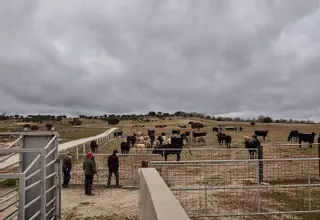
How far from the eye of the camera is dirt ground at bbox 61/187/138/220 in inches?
399

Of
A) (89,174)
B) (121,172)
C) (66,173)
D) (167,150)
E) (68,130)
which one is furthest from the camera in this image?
(68,130)

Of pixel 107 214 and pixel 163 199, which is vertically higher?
pixel 163 199

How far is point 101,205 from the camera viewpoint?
11.4 m

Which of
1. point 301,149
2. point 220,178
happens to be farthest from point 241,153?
point 220,178

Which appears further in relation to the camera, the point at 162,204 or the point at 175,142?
the point at 175,142

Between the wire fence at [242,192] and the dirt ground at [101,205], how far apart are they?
1430mm

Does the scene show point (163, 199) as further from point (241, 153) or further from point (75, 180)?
point (241, 153)

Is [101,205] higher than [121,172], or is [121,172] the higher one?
[121,172]

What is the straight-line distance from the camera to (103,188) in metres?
14.3

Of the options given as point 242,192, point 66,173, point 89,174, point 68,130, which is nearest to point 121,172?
point 66,173

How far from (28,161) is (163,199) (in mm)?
4758

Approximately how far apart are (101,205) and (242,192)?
431 centimetres

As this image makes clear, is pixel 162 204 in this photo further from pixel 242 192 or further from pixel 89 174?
pixel 89 174

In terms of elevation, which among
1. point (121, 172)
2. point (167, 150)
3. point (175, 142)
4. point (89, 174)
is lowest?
point (121, 172)
